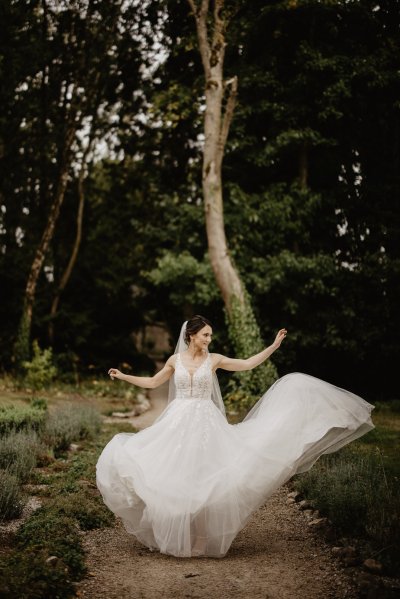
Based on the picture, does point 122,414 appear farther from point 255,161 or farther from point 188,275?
point 255,161

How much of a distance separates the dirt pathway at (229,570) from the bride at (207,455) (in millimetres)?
206

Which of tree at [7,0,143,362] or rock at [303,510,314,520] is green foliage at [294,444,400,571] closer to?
rock at [303,510,314,520]

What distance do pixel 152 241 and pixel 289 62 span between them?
7.85 metres

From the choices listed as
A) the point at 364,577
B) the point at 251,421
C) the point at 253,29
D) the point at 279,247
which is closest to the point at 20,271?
the point at 279,247

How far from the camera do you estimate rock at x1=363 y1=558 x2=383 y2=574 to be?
469 cm

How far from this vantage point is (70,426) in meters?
10.2

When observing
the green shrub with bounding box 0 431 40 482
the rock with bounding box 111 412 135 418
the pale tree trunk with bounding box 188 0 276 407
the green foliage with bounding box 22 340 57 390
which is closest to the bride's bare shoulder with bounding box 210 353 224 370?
the green shrub with bounding box 0 431 40 482

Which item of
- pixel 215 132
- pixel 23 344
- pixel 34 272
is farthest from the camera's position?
pixel 34 272

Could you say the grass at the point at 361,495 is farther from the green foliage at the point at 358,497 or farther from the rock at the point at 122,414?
the rock at the point at 122,414

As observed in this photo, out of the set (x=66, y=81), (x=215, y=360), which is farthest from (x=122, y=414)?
(x=66, y=81)

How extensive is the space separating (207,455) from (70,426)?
536 centimetres

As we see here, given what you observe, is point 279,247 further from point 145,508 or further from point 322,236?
Answer: point 145,508

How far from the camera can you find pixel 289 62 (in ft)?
57.4

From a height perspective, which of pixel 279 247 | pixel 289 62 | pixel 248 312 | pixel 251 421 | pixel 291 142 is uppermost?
pixel 289 62
